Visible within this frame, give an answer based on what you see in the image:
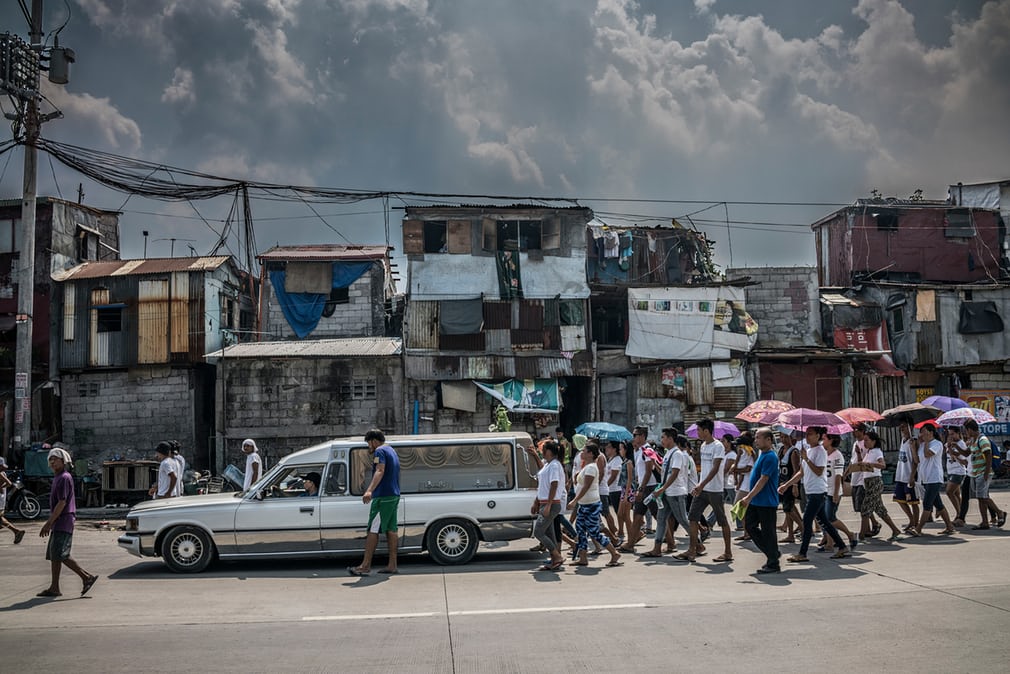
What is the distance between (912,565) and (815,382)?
60.9 ft

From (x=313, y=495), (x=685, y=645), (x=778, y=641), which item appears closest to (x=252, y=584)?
(x=313, y=495)

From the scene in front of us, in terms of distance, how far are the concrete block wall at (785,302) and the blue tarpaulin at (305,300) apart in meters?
14.5

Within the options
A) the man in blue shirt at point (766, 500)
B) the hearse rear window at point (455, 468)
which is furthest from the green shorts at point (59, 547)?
the man in blue shirt at point (766, 500)

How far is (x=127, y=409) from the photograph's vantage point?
2661 cm

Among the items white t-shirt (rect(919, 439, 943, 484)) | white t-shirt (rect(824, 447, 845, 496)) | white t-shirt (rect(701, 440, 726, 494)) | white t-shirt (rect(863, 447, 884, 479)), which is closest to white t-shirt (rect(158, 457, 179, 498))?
white t-shirt (rect(701, 440, 726, 494))

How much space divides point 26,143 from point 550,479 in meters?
18.8

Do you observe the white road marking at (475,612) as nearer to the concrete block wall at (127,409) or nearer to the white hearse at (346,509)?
the white hearse at (346,509)

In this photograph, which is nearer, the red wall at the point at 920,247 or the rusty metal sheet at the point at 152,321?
the rusty metal sheet at the point at 152,321

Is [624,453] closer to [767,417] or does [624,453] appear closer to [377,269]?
[767,417]

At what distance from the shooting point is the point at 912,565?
33.2 ft

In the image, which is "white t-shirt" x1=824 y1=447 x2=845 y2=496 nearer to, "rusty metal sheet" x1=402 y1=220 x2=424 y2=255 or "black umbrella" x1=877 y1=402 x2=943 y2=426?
"black umbrella" x1=877 y1=402 x2=943 y2=426

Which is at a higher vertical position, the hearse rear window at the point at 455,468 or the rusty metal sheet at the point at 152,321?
the rusty metal sheet at the point at 152,321

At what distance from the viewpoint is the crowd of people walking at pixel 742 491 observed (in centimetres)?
1059

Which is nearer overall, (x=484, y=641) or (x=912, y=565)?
(x=484, y=641)
